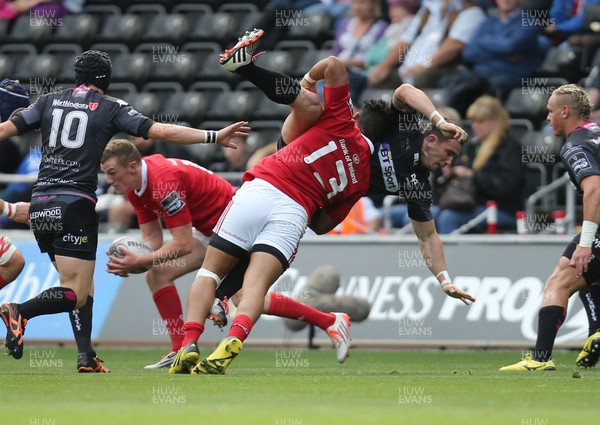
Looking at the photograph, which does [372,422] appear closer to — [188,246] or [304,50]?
[188,246]

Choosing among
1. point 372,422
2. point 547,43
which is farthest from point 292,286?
point 372,422

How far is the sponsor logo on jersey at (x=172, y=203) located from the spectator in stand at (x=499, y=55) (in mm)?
6798

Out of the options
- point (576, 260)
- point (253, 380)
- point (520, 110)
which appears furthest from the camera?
point (520, 110)

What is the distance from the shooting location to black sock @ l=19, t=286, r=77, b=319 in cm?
938

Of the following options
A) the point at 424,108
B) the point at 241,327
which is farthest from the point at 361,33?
the point at 241,327

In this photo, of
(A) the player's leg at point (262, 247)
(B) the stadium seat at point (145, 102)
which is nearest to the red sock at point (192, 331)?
(A) the player's leg at point (262, 247)

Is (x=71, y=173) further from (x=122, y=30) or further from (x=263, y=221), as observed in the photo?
(x=122, y=30)

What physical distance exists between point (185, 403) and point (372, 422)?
1389 mm

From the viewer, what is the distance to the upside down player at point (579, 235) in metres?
9.73

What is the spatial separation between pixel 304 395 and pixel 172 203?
345cm

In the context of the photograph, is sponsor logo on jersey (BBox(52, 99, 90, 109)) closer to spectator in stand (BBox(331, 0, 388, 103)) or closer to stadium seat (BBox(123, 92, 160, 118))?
spectator in stand (BBox(331, 0, 388, 103))

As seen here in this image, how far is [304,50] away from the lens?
64.8 feet

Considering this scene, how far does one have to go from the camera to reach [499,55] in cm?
1712

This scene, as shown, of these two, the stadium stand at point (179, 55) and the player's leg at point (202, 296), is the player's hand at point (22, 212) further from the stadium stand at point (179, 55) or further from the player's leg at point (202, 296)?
the stadium stand at point (179, 55)
